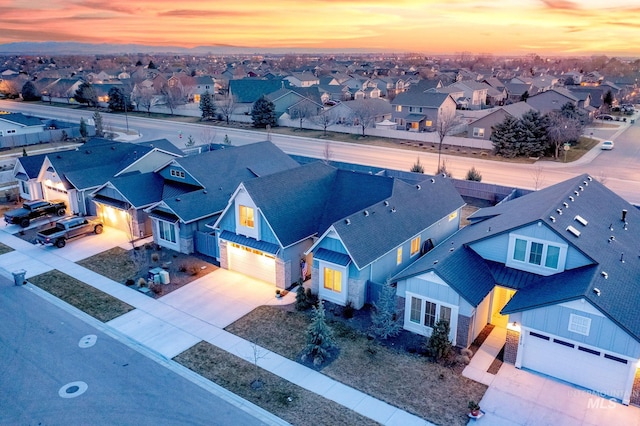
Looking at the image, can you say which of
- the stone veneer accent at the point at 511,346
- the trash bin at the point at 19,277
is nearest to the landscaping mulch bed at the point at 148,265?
the trash bin at the point at 19,277

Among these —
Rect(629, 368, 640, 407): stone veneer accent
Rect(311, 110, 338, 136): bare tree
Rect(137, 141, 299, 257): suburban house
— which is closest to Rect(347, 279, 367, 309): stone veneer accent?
Rect(137, 141, 299, 257): suburban house

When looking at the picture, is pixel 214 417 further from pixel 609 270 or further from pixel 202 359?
pixel 609 270

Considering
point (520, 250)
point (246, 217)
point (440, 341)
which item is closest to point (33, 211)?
point (246, 217)

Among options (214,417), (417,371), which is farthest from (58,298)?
(417,371)

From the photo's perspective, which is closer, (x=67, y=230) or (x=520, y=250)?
(x=520, y=250)

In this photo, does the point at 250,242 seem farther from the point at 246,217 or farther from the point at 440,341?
the point at 440,341
